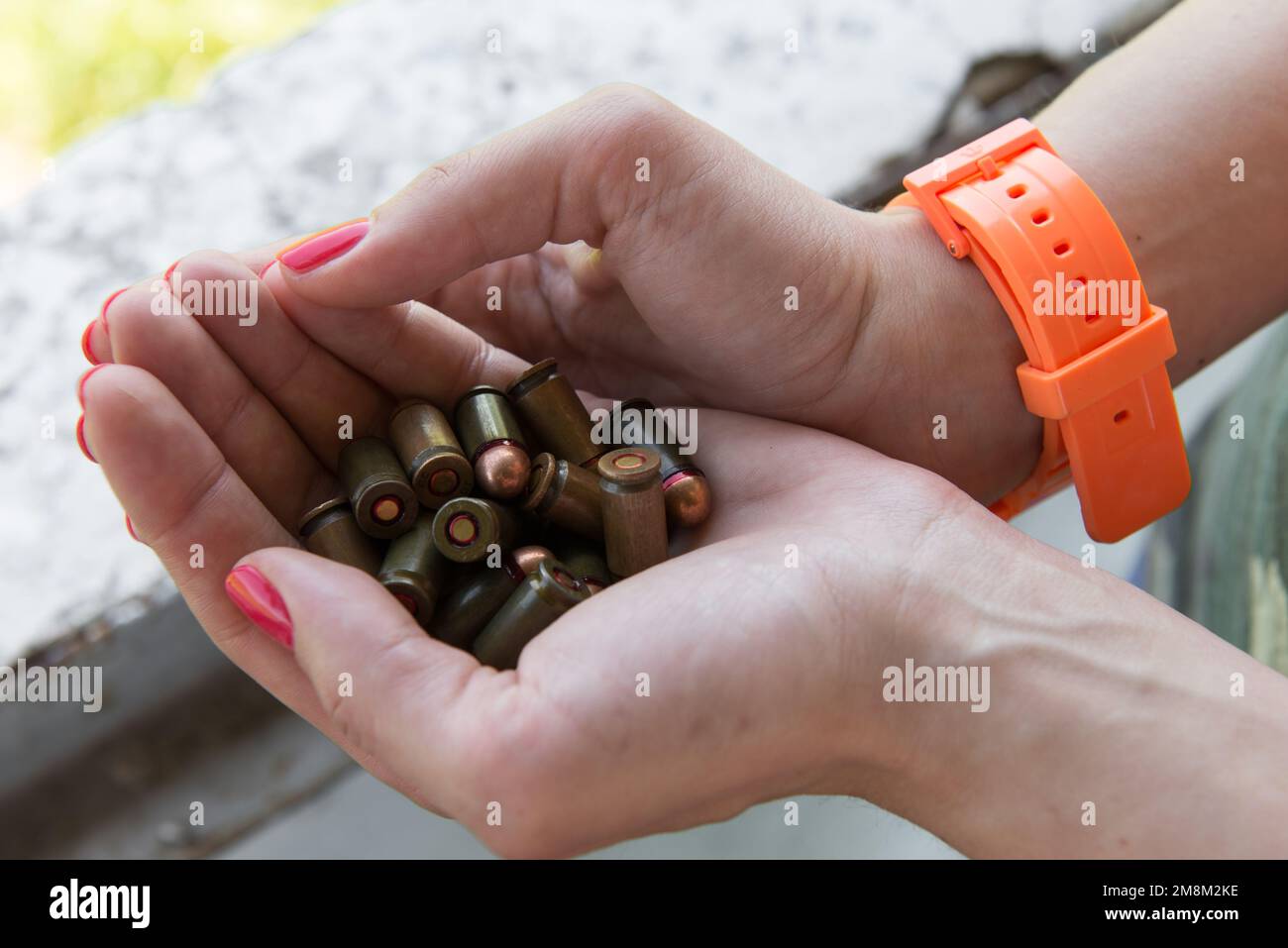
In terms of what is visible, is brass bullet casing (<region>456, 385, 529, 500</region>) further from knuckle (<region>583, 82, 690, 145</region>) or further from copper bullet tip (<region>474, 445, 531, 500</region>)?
knuckle (<region>583, 82, 690, 145</region>)

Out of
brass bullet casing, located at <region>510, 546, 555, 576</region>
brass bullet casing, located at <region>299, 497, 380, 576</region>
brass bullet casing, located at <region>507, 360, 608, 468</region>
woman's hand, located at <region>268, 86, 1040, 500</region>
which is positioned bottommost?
brass bullet casing, located at <region>510, 546, 555, 576</region>

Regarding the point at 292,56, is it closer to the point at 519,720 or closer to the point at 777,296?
the point at 777,296

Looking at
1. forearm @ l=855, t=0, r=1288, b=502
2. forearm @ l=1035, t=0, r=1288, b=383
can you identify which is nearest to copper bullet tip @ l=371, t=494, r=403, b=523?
forearm @ l=855, t=0, r=1288, b=502

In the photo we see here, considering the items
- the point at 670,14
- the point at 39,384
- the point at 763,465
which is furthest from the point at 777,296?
the point at 39,384

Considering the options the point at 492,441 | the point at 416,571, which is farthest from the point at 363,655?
the point at 492,441

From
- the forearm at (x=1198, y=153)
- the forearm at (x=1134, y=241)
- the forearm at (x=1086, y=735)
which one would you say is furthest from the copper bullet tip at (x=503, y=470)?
the forearm at (x=1198, y=153)

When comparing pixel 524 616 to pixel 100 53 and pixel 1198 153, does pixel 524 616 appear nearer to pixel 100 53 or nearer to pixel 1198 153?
pixel 1198 153

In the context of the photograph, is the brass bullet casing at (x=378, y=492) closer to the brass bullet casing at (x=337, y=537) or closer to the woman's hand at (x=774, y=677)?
the brass bullet casing at (x=337, y=537)
